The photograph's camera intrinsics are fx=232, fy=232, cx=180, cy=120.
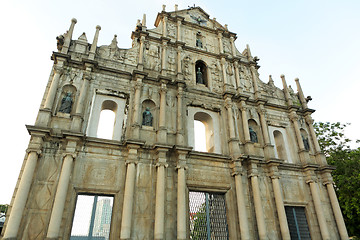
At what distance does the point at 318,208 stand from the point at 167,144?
8406 millimetres

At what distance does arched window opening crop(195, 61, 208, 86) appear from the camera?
1415 cm

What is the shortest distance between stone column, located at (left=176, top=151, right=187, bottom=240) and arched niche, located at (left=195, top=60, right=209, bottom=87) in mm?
5477

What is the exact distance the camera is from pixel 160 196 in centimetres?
920

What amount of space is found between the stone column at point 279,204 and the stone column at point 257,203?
1035 mm

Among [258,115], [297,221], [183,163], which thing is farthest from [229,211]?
[258,115]

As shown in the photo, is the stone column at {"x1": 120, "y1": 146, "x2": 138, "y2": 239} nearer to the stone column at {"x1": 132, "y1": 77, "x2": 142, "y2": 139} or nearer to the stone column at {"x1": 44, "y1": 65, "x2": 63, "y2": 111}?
the stone column at {"x1": 132, "y1": 77, "x2": 142, "y2": 139}

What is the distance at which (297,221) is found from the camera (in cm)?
1169

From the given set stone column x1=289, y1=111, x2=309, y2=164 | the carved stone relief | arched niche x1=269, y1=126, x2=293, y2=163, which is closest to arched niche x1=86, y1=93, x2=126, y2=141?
the carved stone relief

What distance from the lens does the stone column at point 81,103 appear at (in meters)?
9.72

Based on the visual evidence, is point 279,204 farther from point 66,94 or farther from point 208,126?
point 66,94

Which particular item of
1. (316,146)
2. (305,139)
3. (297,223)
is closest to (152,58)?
(305,139)

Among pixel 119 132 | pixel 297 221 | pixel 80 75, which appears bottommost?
pixel 297 221

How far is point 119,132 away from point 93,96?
7.19 ft

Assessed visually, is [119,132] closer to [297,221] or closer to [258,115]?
[258,115]
